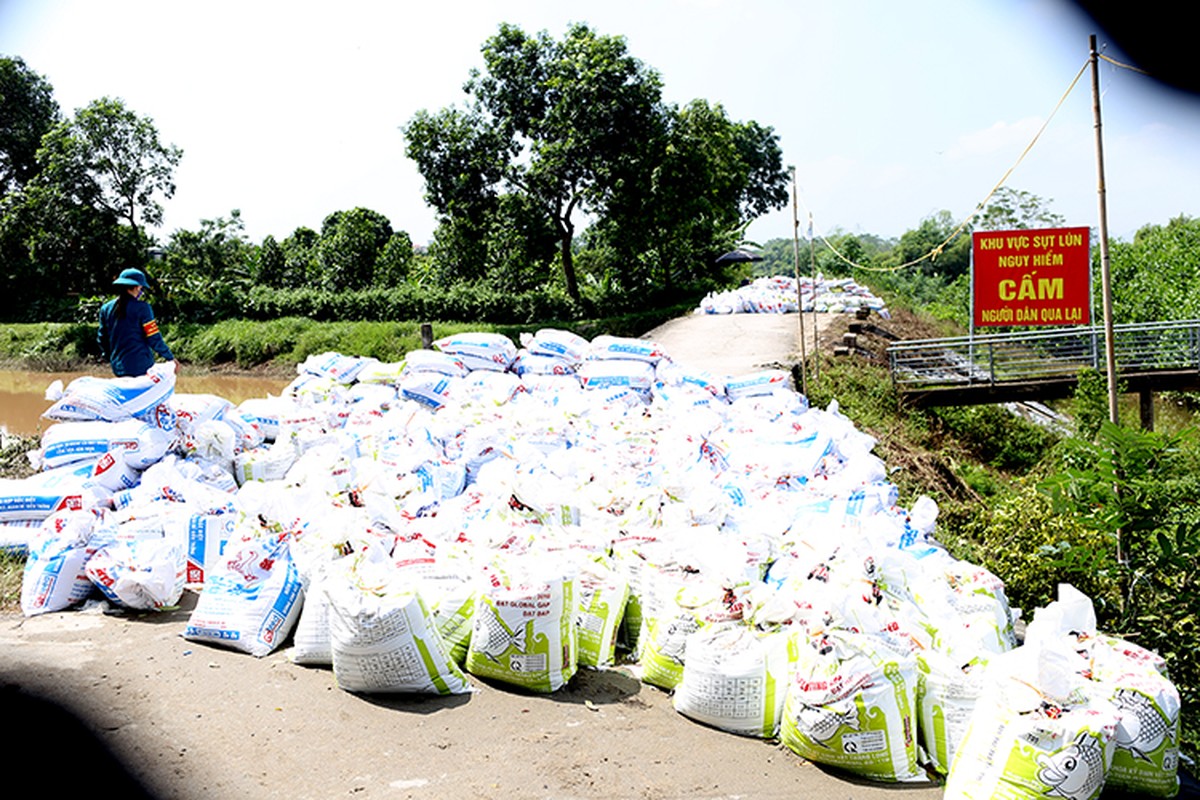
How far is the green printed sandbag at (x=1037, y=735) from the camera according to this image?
1.84 m

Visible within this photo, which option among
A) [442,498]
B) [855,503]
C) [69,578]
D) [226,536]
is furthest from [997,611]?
[69,578]

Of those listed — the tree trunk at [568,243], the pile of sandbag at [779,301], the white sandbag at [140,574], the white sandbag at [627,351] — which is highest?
the tree trunk at [568,243]

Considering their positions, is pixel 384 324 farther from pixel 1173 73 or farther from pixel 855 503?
pixel 1173 73

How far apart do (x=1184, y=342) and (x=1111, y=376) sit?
5897 millimetres

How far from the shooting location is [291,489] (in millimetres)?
3373

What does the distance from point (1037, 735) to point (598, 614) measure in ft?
4.31

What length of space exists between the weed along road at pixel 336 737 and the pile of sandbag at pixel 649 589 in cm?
6

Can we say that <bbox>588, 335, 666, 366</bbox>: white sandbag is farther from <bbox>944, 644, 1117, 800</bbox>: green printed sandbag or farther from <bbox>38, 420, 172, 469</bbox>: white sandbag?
<bbox>944, 644, 1117, 800</bbox>: green printed sandbag

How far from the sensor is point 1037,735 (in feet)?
6.13

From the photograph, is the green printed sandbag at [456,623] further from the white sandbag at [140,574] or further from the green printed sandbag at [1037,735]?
the green printed sandbag at [1037,735]

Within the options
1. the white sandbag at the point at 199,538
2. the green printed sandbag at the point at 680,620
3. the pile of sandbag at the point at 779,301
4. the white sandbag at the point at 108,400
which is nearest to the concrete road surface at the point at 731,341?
the pile of sandbag at the point at 779,301

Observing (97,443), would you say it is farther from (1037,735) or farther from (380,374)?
(1037,735)

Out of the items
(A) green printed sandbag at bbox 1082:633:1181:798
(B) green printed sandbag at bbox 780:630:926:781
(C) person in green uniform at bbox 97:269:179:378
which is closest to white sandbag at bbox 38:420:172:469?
(C) person in green uniform at bbox 97:269:179:378

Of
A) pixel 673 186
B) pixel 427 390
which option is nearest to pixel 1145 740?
pixel 427 390
